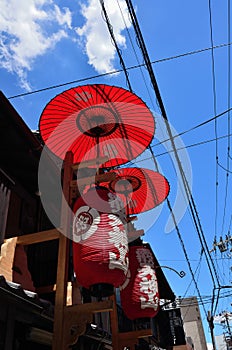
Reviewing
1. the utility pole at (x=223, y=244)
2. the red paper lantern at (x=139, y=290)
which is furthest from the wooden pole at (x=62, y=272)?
the utility pole at (x=223, y=244)

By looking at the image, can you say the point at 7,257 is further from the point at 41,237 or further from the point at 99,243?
the point at 99,243

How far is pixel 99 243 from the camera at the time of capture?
164 inches

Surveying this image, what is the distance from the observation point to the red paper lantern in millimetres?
6461

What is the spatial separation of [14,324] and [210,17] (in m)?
6.83

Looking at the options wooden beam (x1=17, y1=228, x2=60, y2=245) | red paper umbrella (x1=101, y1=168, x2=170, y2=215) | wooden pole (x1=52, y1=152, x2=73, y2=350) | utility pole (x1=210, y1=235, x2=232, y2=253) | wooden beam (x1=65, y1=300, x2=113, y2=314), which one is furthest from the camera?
utility pole (x1=210, y1=235, x2=232, y2=253)

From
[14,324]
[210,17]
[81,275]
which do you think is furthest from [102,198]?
[210,17]

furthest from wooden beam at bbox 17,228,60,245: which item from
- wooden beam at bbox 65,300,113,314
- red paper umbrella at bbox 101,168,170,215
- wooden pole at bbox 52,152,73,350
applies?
red paper umbrella at bbox 101,168,170,215

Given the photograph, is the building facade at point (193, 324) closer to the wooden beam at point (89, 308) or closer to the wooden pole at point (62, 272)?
the wooden pole at point (62, 272)

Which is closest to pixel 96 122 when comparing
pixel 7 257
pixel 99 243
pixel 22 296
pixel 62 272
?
pixel 99 243

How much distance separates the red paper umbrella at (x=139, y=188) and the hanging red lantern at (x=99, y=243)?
7.56 ft

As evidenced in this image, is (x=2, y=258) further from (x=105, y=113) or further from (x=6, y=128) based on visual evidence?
(x=105, y=113)

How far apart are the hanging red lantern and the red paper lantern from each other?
2490mm

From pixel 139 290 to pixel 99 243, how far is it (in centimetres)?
303

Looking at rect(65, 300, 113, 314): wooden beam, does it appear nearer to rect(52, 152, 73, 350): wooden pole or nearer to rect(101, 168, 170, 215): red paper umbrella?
rect(52, 152, 73, 350): wooden pole
